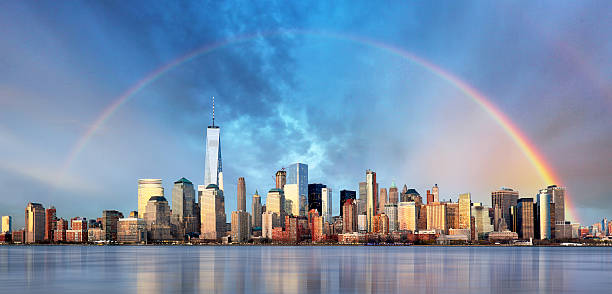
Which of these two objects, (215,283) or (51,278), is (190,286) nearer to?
(215,283)

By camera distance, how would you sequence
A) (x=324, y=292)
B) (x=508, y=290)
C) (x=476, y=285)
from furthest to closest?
(x=476, y=285) → (x=508, y=290) → (x=324, y=292)

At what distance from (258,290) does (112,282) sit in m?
23.4

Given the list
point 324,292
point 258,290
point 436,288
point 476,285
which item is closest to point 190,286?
point 258,290

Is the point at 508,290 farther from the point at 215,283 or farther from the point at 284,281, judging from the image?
the point at 215,283

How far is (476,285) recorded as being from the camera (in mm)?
73312

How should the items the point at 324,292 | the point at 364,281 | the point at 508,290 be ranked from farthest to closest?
the point at 364,281 < the point at 508,290 < the point at 324,292

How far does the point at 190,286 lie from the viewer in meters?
70.4

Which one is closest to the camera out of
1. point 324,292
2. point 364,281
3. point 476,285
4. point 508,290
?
point 324,292

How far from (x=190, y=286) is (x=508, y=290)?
3679cm

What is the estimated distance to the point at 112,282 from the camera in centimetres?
7706

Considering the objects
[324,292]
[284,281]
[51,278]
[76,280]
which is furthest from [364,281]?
[51,278]

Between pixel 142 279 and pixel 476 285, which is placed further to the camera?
pixel 142 279

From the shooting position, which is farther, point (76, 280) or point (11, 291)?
point (76, 280)

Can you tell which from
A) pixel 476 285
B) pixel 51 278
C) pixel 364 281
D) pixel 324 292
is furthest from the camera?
pixel 51 278
